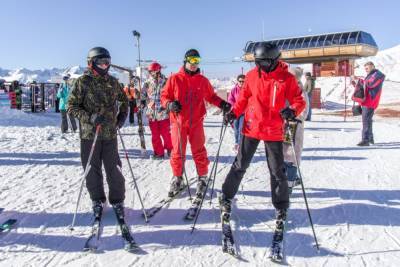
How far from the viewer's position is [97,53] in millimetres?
3668

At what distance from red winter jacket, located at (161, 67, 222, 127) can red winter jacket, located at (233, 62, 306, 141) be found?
120 cm

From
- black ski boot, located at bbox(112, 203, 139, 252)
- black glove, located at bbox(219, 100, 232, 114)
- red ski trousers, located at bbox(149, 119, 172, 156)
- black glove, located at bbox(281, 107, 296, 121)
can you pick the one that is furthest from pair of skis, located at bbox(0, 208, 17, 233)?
red ski trousers, located at bbox(149, 119, 172, 156)

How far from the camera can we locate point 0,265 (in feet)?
A: 10.5

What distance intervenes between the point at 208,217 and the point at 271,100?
66.2 inches

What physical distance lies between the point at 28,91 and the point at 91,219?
1766 cm

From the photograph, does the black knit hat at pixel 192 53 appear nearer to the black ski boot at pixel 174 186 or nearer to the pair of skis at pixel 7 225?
the black ski boot at pixel 174 186

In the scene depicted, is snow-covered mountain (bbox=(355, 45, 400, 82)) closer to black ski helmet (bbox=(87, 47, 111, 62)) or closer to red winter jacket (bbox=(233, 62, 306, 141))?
red winter jacket (bbox=(233, 62, 306, 141))

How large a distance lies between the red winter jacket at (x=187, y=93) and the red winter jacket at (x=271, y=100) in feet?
3.93

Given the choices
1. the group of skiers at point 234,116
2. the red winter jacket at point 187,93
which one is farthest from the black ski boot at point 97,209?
the red winter jacket at point 187,93

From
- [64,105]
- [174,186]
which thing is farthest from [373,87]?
[64,105]

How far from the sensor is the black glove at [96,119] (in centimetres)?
359

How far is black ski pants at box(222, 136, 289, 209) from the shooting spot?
3652 millimetres

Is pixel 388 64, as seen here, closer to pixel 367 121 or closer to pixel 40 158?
pixel 367 121

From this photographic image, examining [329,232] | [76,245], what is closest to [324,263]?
[329,232]
